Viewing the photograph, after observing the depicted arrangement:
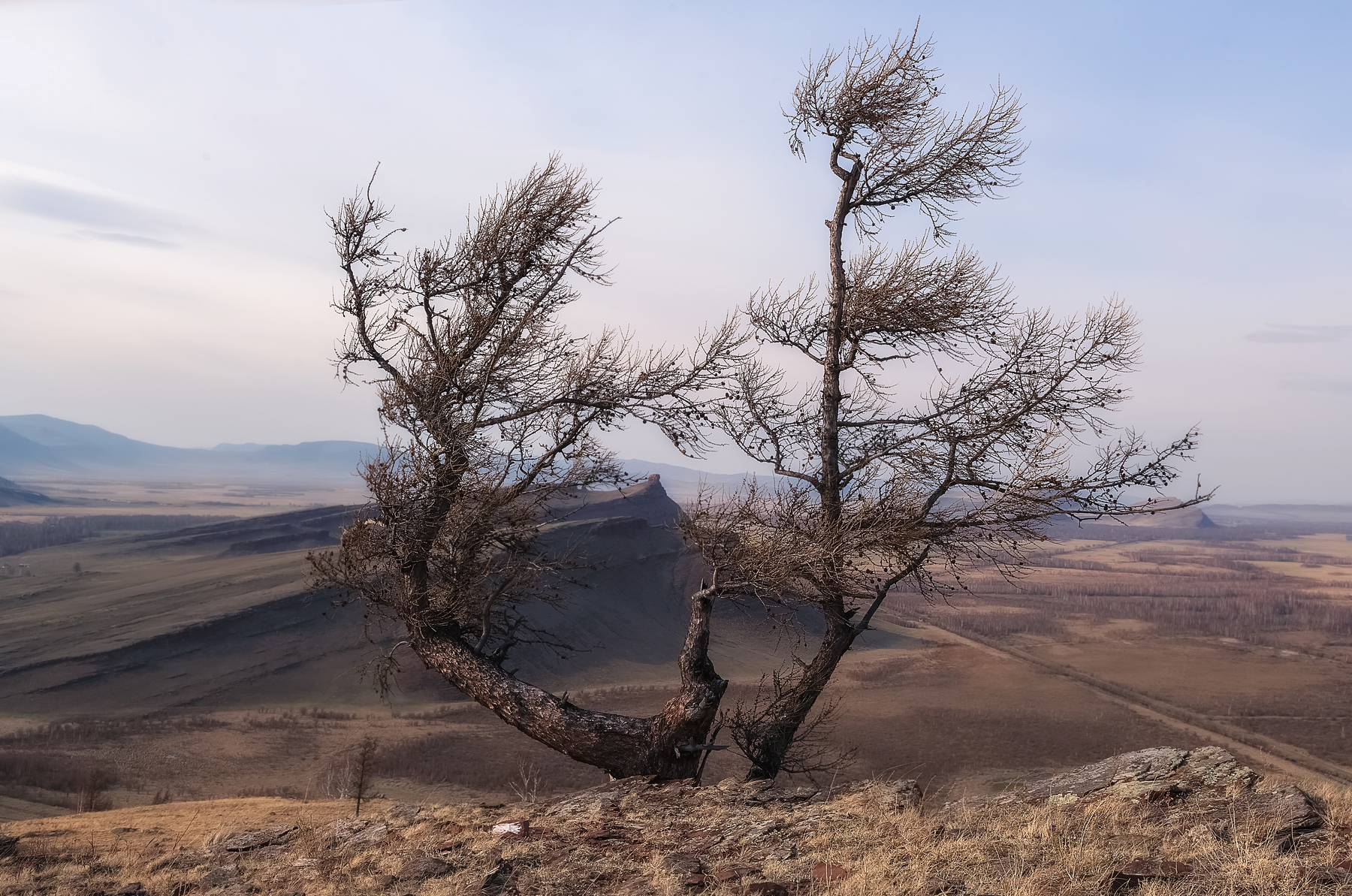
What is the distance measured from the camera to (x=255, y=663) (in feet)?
130

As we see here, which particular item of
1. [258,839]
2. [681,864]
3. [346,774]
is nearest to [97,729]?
[346,774]

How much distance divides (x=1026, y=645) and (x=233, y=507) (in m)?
180

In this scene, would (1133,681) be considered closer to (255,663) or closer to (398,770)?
(398,770)

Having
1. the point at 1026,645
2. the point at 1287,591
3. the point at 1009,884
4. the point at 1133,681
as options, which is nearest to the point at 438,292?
the point at 1009,884

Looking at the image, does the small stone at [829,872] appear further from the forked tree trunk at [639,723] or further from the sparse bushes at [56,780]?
the sparse bushes at [56,780]

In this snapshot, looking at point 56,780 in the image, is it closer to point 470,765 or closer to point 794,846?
point 470,765

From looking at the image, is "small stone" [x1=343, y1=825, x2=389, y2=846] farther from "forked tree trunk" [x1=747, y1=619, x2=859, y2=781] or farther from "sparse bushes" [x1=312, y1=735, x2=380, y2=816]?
"sparse bushes" [x1=312, y1=735, x2=380, y2=816]

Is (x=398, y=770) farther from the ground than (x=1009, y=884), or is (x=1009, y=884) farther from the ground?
(x=1009, y=884)

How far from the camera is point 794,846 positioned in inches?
241

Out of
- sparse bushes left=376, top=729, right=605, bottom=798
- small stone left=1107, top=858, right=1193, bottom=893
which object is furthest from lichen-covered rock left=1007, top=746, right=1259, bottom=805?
sparse bushes left=376, top=729, right=605, bottom=798

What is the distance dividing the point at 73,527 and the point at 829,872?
139m

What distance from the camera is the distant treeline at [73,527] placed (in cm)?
9239

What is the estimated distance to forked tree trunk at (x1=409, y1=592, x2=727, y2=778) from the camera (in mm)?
8680

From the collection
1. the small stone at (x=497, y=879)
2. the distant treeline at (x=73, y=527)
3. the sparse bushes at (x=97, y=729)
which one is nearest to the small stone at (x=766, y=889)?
the small stone at (x=497, y=879)
